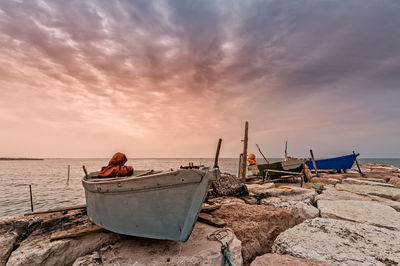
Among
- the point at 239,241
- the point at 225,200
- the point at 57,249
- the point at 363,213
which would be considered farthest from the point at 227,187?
the point at 57,249

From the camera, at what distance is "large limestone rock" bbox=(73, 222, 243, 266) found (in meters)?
2.97

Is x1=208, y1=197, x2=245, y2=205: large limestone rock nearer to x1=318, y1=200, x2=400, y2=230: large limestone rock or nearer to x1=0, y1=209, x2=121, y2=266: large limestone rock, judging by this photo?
x1=318, y1=200, x2=400, y2=230: large limestone rock

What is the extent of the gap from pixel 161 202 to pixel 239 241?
1.76m

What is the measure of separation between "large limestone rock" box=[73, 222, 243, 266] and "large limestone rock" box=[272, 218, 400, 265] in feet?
3.34

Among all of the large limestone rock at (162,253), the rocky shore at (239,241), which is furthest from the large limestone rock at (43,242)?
the large limestone rock at (162,253)

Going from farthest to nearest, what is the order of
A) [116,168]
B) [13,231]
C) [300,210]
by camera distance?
[300,210] < [116,168] < [13,231]

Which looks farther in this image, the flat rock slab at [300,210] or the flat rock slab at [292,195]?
the flat rock slab at [292,195]

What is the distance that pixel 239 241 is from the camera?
3.62 meters

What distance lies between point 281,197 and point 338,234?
2.83 meters

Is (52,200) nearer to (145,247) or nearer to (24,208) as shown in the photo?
(24,208)

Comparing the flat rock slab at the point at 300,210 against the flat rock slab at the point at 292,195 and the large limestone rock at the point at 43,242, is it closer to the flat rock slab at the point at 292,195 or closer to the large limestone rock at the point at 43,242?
the flat rock slab at the point at 292,195

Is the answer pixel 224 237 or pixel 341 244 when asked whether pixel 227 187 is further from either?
pixel 341 244

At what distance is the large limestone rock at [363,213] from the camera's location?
4.14m

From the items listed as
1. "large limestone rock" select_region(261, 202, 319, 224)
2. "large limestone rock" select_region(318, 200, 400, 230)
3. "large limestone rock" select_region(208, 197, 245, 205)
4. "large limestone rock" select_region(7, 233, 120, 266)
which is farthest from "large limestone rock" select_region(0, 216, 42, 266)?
"large limestone rock" select_region(318, 200, 400, 230)
